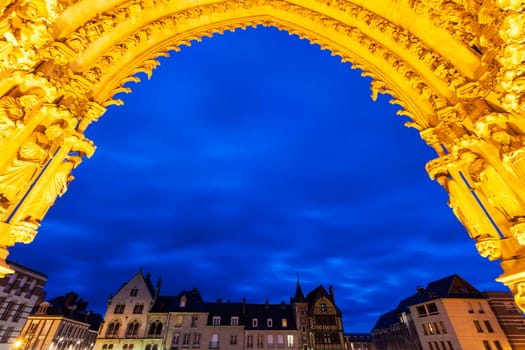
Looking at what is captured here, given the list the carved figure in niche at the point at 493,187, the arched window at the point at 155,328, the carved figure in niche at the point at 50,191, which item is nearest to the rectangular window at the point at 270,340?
the arched window at the point at 155,328

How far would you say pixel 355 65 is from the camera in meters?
5.16

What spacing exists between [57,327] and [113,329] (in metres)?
8.26

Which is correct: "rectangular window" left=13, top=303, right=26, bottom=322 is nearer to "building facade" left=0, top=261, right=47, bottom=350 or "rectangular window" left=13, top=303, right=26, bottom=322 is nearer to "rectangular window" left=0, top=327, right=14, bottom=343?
"building facade" left=0, top=261, right=47, bottom=350

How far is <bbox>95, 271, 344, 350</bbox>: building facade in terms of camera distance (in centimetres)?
2767

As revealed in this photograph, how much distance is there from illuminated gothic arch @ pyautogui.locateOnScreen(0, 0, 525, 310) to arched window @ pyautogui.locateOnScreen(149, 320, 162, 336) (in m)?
32.8

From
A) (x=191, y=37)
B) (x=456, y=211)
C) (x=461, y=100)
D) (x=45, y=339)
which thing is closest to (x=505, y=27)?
(x=461, y=100)

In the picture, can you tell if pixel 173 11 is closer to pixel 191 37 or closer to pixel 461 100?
pixel 191 37

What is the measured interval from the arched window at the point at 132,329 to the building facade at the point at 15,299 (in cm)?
1074

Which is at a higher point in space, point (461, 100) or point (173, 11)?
point (173, 11)

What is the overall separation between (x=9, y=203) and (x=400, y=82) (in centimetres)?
659

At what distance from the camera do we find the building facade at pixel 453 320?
21984 millimetres

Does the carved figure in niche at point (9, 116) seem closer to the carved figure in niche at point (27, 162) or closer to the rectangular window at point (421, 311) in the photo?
the carved figure in niche at point (27, 162)

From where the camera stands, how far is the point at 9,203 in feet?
8.99

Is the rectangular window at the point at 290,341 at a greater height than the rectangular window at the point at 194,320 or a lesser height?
lesser
